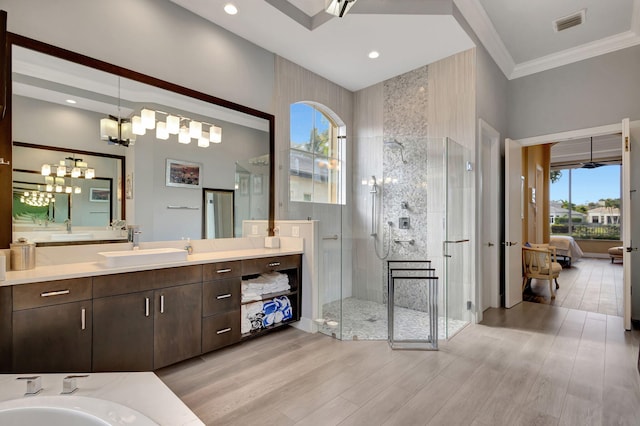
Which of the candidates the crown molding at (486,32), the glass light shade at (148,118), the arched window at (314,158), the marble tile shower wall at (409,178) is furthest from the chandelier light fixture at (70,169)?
the crown molding at (486,32)

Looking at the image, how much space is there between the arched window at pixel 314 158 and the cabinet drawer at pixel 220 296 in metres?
1.42

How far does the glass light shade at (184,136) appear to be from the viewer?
2846 millimetres

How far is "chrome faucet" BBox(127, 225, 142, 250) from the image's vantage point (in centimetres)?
249

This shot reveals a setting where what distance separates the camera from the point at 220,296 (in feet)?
8.57

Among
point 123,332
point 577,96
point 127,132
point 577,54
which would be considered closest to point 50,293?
point 123,332

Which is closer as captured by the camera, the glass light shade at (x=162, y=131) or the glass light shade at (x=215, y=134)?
the glass light shade at (x=162, y=131)

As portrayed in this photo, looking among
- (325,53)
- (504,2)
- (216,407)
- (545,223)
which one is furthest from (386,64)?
(545,223)

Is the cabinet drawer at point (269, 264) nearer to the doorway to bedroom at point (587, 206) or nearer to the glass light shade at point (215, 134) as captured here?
the glass light shade at point (215, 134)

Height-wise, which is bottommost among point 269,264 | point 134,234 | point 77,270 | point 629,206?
point 269,264

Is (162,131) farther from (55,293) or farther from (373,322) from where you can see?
(373,322)

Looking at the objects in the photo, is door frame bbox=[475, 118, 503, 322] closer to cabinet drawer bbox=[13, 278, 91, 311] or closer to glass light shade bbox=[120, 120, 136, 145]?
glass light shade bbox=[120, 120, 136, 145]

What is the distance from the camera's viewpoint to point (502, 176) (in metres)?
4.30

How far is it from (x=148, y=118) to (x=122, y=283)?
143 centimetres

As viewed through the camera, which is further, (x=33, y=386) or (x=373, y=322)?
(x=373, y=322)
